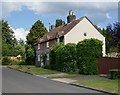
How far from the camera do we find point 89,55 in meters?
38.4

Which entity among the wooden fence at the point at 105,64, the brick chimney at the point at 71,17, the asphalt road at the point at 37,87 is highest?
the brick chimney at the point at 71,17

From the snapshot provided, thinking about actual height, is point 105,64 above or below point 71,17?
below

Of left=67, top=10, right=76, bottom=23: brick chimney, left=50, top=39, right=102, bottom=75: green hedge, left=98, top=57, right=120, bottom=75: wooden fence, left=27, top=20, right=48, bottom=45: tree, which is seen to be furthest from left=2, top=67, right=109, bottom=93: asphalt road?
left=27, top=20, right=48, bottom=45: tree

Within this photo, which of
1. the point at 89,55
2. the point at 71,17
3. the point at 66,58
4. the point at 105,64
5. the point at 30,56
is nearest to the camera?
the point at 89,55

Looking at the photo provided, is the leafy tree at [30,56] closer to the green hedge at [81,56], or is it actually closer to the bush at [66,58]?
the bush at [66,58]

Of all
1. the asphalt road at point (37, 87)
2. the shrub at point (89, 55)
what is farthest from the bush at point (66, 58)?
the asphalt road at point (37, 87)

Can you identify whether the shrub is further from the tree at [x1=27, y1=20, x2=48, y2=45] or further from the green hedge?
the tree at [x1=27, y1=20, x2=48, y2=45]

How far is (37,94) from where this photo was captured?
1722 centimetres

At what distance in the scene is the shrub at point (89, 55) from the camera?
38031 millimetres

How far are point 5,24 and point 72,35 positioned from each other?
67153mm

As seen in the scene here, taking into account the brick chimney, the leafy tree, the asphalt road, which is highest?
the brick chimney

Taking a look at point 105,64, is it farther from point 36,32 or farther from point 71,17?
point 36,32

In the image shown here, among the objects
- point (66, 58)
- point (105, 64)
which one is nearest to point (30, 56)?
point (66, 58)

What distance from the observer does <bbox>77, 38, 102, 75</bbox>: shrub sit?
125 feet
